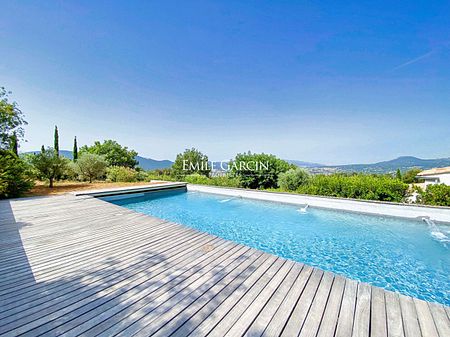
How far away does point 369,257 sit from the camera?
376 cm

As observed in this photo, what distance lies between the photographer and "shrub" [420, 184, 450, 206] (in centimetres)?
552

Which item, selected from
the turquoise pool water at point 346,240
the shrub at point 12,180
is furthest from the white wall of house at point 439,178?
the shrub at point 12,180

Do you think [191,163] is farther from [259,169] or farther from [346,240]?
[346,240]

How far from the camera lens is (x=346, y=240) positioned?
4.52 metres

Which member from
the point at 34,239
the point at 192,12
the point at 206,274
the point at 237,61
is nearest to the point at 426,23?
the point at 237,61

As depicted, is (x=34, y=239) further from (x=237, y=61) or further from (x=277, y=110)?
(x=277, y=110)

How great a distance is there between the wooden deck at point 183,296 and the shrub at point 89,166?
10945 mm

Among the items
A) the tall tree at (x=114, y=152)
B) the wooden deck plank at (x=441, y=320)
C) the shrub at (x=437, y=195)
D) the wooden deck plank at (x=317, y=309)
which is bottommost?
the wooden deck plank at (x=441, y=320)

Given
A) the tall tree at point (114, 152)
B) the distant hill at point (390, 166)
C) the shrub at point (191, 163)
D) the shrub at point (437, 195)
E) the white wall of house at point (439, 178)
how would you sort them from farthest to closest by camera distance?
the tall tree at point (114, 152) → the shrub at point (191, 163) → the distant hill at point (390, 166) → the white wall of house at point (439, 178) → the shrub at point (437, 195)

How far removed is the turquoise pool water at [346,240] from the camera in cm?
317

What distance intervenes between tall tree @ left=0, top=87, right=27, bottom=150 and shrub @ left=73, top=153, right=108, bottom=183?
10.1 feet

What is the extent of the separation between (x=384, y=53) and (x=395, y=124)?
827cm

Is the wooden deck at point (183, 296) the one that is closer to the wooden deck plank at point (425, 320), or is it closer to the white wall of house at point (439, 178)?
the wooden deck plank at point (425, 320)

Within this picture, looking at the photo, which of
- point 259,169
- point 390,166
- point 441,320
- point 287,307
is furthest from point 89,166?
point 390,166
